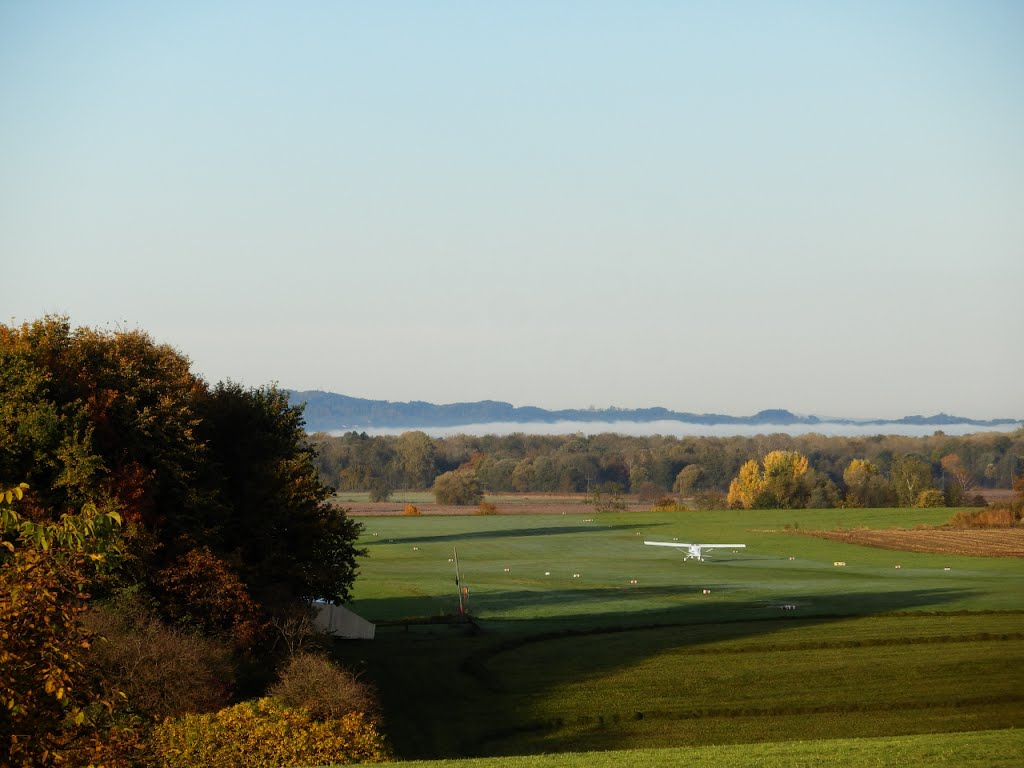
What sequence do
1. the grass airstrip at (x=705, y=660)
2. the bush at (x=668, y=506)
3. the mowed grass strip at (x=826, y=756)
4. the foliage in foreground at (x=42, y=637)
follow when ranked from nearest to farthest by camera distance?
the foliage in foreground at (x=42, y=637)
the mowed grass strip at (x=826, y=756)
the grass airstrip at (x=705, y=660)
the bush at (x=668, y=506)

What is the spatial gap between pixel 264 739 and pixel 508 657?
72.3ft

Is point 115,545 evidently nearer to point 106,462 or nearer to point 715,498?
point 106,462

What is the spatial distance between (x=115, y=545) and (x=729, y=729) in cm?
2560

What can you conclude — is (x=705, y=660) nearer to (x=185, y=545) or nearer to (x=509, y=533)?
(x=185, y=545)

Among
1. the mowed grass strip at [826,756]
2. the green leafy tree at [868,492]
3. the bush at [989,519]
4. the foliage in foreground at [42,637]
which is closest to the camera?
the foliage in foreground at [42,637]

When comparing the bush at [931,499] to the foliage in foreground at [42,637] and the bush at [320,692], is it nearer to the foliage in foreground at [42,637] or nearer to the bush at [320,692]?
the bush at [320,692]

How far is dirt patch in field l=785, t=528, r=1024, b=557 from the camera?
97.1m

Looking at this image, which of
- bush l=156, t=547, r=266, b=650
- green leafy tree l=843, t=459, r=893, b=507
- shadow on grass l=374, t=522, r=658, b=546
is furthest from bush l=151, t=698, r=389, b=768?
green leafy tree l=843, t=459, r=893, b=507

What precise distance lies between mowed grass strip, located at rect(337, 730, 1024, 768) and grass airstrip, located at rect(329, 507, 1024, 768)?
0.29 ft

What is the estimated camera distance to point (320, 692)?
2894 cm

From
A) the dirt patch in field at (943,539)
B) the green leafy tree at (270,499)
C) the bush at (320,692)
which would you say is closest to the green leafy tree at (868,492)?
the dirt patch in field at (943,539)

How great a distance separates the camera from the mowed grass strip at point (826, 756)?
20.8 meters

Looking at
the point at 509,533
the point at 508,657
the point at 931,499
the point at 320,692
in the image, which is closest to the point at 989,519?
the point at 931,499

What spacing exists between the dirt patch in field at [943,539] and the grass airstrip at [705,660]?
384 cm
